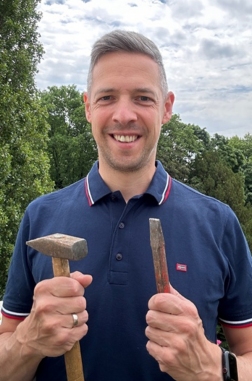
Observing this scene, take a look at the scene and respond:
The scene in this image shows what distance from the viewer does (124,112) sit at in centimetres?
234

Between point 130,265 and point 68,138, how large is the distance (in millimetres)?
28360

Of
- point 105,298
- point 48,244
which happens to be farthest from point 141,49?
point 105,298

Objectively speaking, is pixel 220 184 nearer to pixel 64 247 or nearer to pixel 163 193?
pixel 163 193

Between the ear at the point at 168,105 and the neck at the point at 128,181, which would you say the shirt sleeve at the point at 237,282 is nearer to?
the neck at the point at 128,181

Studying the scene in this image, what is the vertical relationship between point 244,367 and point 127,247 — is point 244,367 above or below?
below

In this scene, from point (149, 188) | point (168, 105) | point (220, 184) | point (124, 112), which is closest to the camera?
point (124, 112)

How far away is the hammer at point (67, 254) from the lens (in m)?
1.79

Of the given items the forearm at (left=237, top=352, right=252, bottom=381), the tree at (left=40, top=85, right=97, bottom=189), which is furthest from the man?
the tree at (left=40, top=85, right=97, bottom=189)

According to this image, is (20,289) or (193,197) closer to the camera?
(20,289)

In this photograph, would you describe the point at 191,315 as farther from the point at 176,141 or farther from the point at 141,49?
the point at 176,141

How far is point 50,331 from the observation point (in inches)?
72.6

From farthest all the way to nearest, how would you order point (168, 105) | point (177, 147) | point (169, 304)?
point (177, 147)
point (168, 105)
point (169, 304)

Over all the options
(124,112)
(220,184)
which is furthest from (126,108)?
(220,184)

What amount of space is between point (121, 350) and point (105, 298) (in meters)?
0.29
